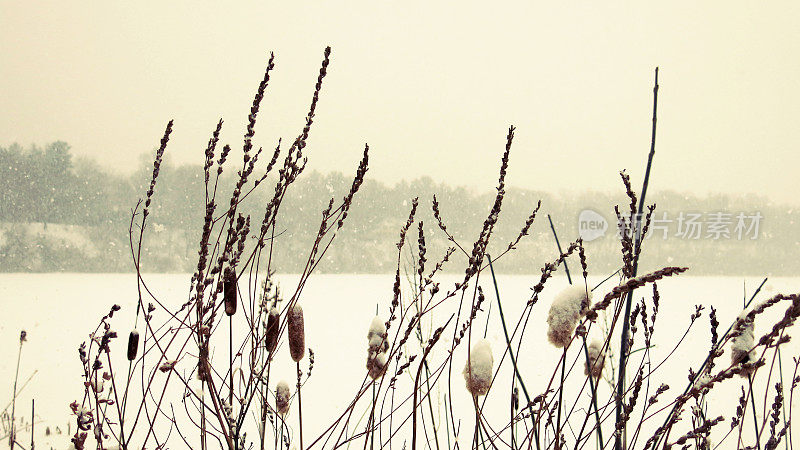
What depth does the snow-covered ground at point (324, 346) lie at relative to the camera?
2.86 metres

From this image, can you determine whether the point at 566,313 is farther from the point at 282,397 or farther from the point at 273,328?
the point at 282,397

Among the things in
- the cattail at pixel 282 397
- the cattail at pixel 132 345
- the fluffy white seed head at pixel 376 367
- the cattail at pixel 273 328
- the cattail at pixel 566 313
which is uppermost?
the cattail at pixel 566 313

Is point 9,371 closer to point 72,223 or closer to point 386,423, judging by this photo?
point 386,423

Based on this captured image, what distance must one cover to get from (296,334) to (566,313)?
0.37m

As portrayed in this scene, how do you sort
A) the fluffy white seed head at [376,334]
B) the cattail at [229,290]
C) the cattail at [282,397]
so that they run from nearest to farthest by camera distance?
1. the cattail at [229,290]
2. the fluffy white seed head at [376,334]
3. the cattail at [282,397]

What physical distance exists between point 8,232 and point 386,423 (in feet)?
48.2

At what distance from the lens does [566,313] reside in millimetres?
659

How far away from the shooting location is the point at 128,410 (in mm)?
2793

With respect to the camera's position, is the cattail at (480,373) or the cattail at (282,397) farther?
the cattail at (282,397)

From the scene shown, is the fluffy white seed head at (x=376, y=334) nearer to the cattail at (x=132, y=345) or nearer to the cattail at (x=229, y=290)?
the cattail at (x=229, y=290)

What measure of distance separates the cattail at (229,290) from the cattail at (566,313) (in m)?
0.42

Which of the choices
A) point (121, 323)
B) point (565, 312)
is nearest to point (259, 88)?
point (565, 312)

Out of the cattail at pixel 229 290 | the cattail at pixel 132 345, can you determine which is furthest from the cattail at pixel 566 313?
the cattail at pixel 132 345

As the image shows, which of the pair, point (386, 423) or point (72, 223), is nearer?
point (386, 423)
